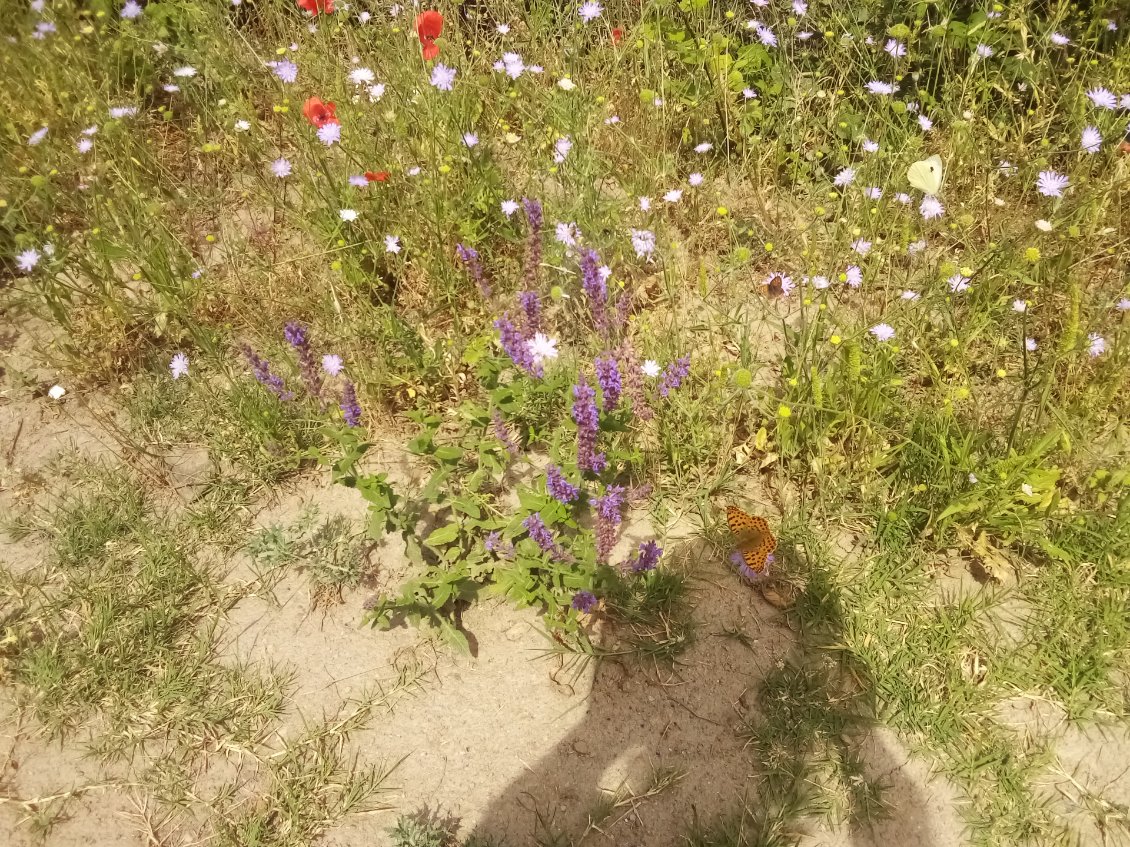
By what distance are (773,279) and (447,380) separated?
4.28ft

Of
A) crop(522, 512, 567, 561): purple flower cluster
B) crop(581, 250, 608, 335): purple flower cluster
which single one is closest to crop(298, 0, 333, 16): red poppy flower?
crop(581, 250, 608, 335): purple flower cluster

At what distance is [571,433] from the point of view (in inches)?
92.7

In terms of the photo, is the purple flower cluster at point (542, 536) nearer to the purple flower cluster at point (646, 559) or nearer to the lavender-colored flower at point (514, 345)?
the purple flower cluster at point (646, 559)

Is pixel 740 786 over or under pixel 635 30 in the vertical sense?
under

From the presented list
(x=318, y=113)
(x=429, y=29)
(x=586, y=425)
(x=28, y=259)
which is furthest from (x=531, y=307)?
(x=28, y=259)

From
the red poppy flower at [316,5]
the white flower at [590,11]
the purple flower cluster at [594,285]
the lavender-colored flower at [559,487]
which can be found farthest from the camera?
the white flower at [590,11]

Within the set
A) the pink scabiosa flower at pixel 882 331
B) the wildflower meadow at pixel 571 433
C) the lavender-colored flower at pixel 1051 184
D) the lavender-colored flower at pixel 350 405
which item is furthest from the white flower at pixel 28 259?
the lavender-colored flower at pixel 1051 184

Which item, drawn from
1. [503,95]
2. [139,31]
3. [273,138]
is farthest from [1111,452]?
[139,31]

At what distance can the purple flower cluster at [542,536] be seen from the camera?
1.80m

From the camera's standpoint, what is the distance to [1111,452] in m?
2.21

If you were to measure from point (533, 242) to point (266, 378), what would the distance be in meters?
1.00

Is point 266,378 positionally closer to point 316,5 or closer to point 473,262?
point 473,262

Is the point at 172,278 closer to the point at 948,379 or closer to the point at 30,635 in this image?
the point at 30,635

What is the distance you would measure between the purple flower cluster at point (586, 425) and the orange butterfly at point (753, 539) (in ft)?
1.57
